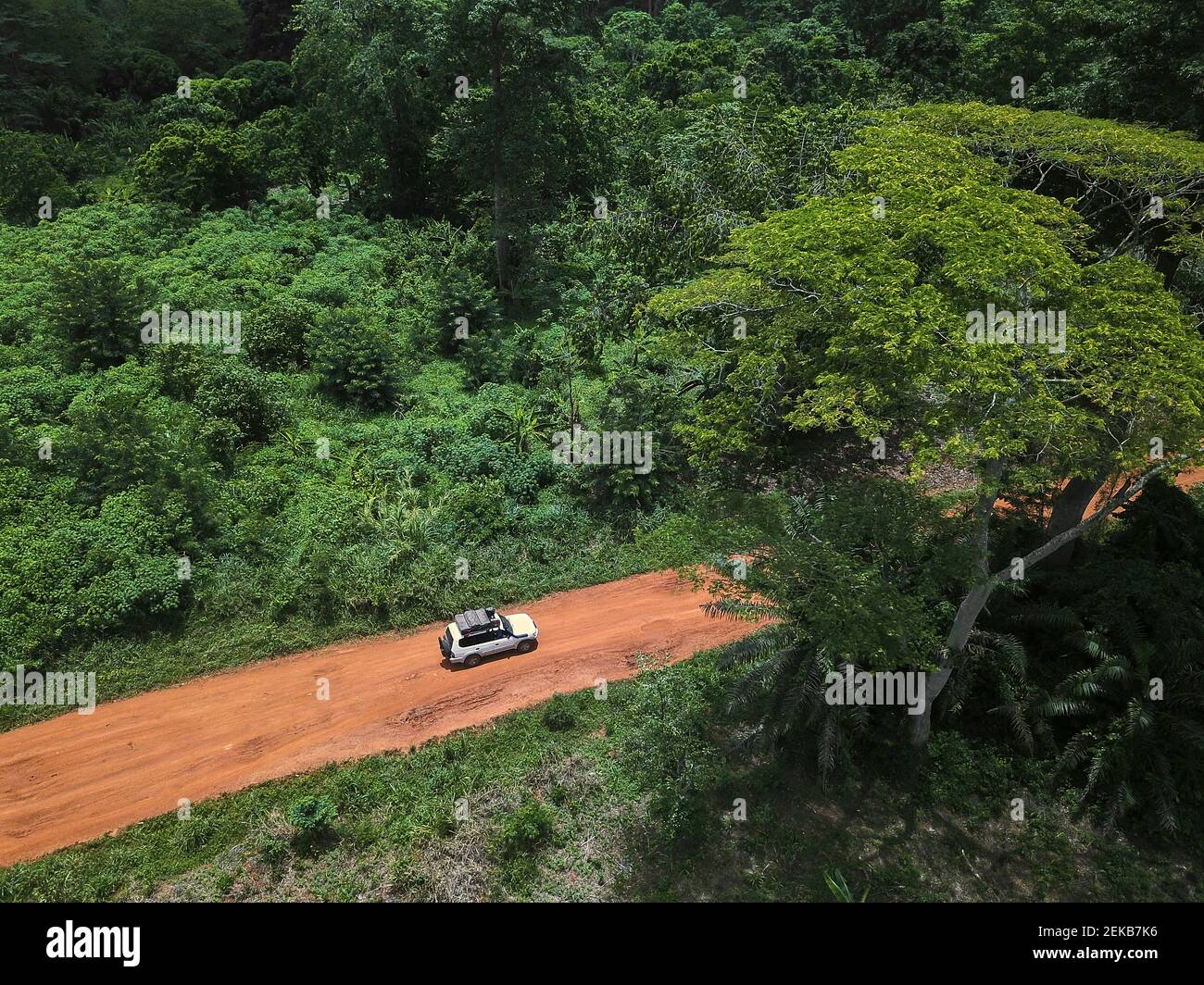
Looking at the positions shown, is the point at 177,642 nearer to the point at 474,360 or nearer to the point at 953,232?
the point at 474,360

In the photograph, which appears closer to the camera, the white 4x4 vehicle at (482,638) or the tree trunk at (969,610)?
the tree trunk at (969,610)

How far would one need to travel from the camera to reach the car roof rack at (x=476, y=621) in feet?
68.9

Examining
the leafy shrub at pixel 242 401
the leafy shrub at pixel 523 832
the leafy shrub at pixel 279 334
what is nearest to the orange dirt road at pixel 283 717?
the leafy shrub at pixel 523 832

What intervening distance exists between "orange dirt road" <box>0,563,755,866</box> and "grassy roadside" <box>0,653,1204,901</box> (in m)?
0.85

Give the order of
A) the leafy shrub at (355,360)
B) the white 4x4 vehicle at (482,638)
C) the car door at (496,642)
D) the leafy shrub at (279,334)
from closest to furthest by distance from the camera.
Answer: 1. the white 4x4 vehicle at (482,638)
2. the car door at (496,642)
3. the leafy shrub at (355,360)
4. the leafy shrub at (279,334)

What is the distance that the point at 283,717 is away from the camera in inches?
774

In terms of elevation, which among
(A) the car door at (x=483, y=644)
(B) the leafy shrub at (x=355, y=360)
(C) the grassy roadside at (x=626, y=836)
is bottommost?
(C) the grassy roadside at (x=626, y=836)

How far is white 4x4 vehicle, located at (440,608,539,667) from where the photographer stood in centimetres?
2094

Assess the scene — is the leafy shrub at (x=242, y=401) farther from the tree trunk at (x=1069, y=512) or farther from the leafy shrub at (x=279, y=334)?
the tree trunk at (x=1069, y=512)

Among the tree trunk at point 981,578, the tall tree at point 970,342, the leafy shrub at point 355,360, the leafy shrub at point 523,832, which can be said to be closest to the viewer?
the tall tree at point 970,342

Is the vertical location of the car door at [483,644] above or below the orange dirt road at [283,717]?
above

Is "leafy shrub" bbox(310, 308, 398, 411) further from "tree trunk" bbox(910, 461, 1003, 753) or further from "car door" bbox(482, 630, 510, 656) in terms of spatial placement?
"tree trunk" bbox(910, 461, 1003, 753)

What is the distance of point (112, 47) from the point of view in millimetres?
57031

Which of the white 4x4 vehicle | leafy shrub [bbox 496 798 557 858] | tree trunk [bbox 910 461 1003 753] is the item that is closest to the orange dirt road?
the white 4x4 vehicle
